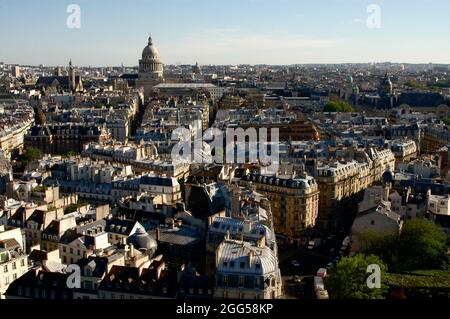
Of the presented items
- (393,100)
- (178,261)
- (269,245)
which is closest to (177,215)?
(178,261)

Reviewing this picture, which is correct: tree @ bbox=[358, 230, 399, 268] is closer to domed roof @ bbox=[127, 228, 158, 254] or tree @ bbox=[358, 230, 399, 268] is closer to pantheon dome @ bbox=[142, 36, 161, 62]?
domed roof @ bbox=[127, 228, 158, 254]

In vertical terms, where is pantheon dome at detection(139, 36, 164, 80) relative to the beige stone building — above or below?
above

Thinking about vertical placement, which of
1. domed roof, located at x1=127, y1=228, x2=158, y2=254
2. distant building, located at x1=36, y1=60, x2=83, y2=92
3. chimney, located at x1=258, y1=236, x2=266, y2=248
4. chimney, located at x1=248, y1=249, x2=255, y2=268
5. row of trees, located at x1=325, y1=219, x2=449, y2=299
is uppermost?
distant building, located at x1=36, y1=60, x2=83, y2=92

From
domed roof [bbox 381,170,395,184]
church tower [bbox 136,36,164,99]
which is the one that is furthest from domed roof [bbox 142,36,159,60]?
domed roof [bbox 381,170,395,184]

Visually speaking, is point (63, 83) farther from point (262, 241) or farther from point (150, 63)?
point (262, 241)

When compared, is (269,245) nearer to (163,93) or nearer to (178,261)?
(178,261)

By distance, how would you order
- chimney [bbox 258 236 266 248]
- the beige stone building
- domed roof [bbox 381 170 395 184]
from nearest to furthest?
chimney [bbox 258 236 266 248] → the beige stone building → domed roof [bbox 381 170 395 184]
